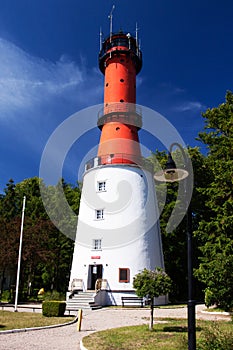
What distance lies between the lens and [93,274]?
2698 cm

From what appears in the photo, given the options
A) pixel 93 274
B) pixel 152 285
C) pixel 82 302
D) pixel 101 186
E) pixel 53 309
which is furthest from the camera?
pixel 101 186

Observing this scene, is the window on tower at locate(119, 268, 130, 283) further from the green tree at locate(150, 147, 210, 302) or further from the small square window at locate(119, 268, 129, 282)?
the green tree at locate(150, 147, 210, 302)

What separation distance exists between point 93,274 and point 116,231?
408 centimetres

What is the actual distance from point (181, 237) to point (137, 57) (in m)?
19.0

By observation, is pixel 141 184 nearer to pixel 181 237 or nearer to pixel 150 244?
pixel 150 244

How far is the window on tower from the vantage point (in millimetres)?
25347

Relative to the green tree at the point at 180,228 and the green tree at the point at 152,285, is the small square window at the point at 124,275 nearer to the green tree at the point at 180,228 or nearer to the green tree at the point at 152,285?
the green tree at the point at 180,228

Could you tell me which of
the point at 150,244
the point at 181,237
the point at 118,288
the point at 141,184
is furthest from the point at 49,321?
the point at 181,237

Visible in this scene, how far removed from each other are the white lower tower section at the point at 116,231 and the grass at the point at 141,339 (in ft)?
40.4

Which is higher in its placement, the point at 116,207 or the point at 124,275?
the point at 116,207

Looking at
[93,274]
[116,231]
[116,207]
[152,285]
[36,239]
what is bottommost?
[93,274]

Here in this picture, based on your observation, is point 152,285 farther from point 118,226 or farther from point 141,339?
point 118,226

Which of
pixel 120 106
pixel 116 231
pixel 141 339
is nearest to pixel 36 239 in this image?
pixel 116 231

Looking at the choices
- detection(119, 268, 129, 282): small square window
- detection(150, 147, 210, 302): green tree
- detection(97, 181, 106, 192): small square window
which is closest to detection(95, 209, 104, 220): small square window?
Result: detection(97, 181, 106, 192): small square window
